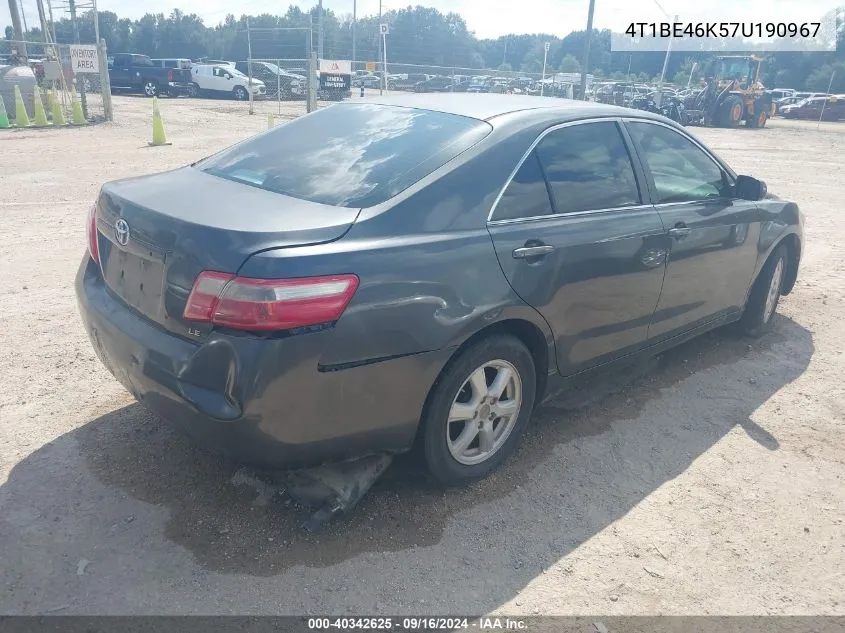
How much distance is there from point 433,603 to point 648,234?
2203mm

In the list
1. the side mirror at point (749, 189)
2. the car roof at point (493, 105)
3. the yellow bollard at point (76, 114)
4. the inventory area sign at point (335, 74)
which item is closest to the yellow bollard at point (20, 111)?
the yellow bollard at point (76, 114)

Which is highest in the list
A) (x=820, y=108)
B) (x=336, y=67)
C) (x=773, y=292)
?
(x=336, y=67)

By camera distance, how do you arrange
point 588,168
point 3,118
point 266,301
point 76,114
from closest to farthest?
point 266,301, point 588,168, point 3,118, point 76,114

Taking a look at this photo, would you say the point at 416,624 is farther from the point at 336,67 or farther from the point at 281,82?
the point at 281,82

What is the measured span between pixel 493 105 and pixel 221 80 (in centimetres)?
3333

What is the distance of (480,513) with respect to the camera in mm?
2996

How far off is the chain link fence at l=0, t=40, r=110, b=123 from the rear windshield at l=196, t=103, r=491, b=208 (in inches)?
648

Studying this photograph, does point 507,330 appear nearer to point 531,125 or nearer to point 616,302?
point 616,302

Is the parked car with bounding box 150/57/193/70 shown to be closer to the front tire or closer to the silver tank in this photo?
the silver tank

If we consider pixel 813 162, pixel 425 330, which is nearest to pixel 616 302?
pixel 425 330

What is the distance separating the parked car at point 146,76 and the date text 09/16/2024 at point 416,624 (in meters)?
35.8

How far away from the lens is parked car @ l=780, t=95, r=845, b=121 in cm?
3650

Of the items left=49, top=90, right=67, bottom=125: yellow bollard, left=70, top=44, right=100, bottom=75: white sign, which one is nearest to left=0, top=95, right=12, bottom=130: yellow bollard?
left=49, top=90, right=67, bottom=125: yellow bollard

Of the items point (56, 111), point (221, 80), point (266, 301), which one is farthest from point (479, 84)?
point (266, 301)
